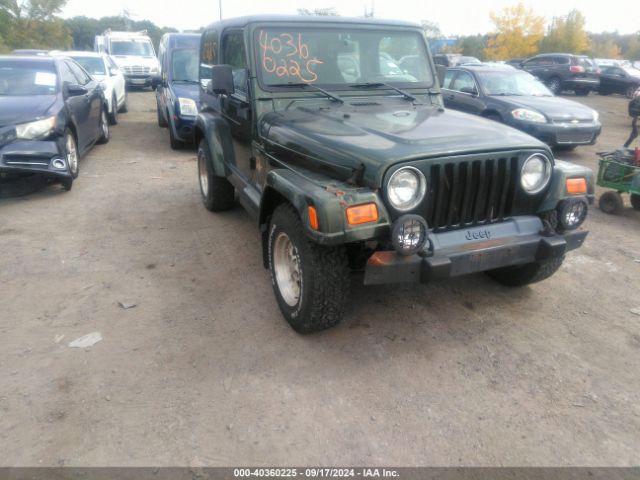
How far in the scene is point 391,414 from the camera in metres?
2.61

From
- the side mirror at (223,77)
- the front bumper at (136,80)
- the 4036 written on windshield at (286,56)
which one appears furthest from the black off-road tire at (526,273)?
the front bumper at (136,80)

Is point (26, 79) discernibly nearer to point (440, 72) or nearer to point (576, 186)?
point (440, 72)

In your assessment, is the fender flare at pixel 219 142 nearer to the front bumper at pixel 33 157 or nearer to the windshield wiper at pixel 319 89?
the windshield wiper at pixel 319 89

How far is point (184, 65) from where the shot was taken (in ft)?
29.3

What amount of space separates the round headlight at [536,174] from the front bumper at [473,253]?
20 centimetres

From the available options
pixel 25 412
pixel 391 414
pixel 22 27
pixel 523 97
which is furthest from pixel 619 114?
pixel 22 27

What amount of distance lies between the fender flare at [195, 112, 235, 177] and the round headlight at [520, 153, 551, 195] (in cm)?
275

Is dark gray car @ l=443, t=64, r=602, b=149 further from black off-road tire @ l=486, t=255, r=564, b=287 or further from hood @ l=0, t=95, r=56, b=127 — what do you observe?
hood @ l=0, t=95, r=56, b=127

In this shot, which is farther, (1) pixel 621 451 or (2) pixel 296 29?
(2) pixel 296 29

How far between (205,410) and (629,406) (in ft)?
Result: 7.61

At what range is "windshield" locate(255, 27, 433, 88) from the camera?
377 cm

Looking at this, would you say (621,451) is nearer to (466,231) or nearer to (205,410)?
(466,231)

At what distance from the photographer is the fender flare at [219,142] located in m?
4.78

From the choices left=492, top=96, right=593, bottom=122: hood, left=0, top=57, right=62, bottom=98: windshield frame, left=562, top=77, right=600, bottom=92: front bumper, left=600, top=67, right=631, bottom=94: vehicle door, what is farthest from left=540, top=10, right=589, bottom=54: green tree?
left=0, top=57, right=62, bottom=98: windshield frame
